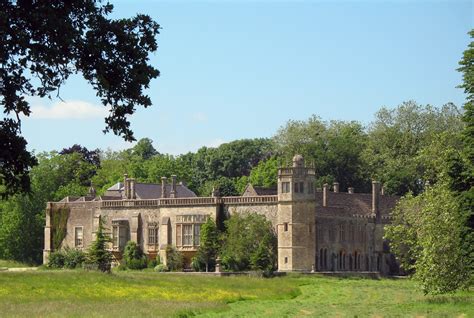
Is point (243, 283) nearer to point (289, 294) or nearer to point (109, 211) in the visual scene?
point (289, 294)

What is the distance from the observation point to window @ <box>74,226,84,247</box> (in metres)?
88.0

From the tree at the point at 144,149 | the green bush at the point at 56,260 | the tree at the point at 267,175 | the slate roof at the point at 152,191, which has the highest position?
the tree at the point at 144,149

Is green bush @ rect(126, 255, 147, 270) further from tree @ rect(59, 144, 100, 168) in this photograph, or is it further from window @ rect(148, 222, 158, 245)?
tree @ rect(59, 144, 100, 168)

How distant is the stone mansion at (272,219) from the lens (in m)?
74.0

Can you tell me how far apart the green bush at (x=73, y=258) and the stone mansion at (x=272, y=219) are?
3169 mm

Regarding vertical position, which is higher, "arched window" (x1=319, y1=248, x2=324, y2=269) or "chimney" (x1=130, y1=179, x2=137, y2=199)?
"chimney" (x1=130, y1=179, x2=137, y2=199)

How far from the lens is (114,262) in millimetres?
83500

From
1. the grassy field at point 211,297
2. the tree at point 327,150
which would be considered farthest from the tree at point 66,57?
the tree at point 327,150

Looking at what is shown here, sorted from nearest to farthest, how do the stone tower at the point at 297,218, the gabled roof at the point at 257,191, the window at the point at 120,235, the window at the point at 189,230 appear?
the stone tower at the point at 297,218, the window at the point at 189,230, the gabled roof at the point at 257,191, the window at the point at 120,235

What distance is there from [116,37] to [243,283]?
39.7 m

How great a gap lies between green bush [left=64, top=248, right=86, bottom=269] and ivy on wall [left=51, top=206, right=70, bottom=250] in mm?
6950

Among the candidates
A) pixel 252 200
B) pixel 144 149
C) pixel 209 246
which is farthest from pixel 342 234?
pixel 144 149

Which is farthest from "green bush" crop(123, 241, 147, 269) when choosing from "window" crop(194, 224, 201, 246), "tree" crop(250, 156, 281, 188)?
"tree" crop(250, 156, 281, 188)

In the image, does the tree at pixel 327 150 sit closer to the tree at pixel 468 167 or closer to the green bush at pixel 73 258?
the green bush at pixel 73 258
